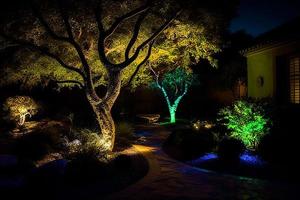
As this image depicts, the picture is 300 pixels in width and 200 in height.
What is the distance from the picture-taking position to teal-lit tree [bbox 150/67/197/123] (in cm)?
2445

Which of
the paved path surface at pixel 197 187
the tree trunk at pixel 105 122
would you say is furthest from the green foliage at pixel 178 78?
the paved path surface at pixel 197 187

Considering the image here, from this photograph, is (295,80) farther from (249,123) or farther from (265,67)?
(249,123)

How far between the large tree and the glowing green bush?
128 inches

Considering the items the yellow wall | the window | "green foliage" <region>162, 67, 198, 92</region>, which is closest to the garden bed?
the window

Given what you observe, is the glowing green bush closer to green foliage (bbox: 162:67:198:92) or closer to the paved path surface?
the paved path surface

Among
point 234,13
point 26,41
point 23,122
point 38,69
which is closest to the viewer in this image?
point 26,41

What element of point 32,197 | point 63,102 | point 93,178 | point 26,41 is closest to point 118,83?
point 26,41

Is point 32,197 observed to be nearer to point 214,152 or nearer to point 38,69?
point 214,152

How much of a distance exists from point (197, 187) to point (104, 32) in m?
6.03

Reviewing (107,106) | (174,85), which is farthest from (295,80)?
(174,85)

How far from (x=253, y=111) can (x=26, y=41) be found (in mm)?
8113

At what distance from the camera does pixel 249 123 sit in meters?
11.8

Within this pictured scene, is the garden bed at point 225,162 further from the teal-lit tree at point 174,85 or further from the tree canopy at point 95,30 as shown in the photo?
the teal-lit tree at point 174,85

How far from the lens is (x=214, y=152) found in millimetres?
11711
